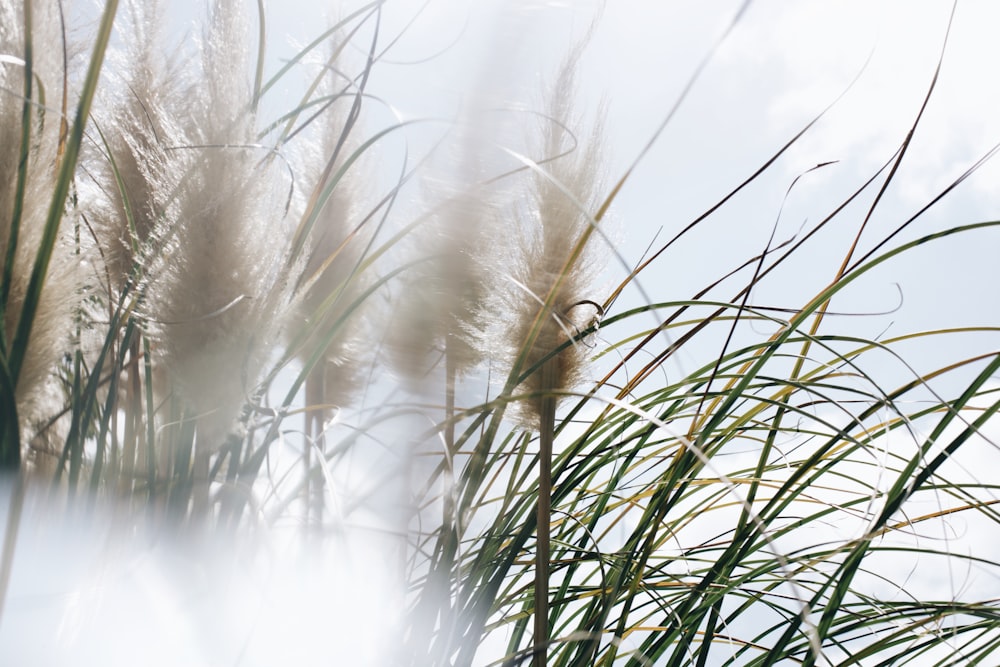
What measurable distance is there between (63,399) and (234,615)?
550 millimetres

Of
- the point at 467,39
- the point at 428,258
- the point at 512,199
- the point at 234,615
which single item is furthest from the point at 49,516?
the point at 467,39

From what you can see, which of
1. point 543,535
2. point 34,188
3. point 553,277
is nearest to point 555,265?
point 553,277

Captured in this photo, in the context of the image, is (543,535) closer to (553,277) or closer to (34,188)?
(553,277)

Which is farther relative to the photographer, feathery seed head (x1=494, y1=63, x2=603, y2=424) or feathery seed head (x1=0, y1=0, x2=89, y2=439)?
feathery seed head (x1=494, y1=63, x2=603, y2=424)

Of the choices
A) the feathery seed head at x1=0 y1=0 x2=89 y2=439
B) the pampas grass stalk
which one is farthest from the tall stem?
the feathery seed head at x1=0 y1=0 x2=89 y2=439

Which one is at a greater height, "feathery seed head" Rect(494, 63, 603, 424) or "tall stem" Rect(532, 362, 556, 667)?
"feathery seed head" Rect(494, 63, 603, 424)

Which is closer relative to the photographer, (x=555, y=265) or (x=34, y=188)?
(x=34, y=188)

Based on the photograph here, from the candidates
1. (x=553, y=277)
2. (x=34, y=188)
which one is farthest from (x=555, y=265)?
(x=34, y=188)

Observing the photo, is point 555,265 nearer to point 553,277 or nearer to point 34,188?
point 553,277

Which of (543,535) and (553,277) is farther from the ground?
(553,277)

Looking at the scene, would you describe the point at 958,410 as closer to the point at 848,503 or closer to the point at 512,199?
the point at 848,503

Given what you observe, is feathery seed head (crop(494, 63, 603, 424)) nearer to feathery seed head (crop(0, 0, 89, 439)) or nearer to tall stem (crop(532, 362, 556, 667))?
tall stem (crop(532, 362, 556, 667))

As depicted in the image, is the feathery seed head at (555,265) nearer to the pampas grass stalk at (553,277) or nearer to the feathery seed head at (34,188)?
the pampas grass stalk at (553,277)

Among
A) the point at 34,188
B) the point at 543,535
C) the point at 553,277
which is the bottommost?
the point at 543,535
